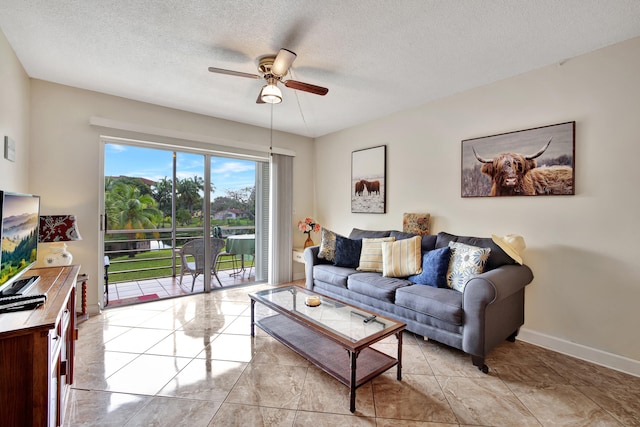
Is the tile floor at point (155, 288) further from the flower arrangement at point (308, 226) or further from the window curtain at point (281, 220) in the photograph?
the flower arrangement at point (308, 226)

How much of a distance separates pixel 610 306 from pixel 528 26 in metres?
2.20

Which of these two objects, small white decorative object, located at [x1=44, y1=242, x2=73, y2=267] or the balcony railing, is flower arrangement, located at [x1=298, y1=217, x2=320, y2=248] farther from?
small white decorative object, located at [x1=44, y1=242, x2=73, y2=267]

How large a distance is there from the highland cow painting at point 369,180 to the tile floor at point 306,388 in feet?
6.28

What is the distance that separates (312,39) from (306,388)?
2511 millimetres

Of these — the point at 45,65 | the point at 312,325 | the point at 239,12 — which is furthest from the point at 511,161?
the point at 45,65

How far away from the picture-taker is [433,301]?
235 centimetres

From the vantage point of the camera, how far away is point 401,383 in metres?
1.99

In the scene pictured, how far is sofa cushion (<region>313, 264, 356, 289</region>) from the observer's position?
126 inches

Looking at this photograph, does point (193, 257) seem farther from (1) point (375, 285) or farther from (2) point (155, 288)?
(1) point (375, 285)

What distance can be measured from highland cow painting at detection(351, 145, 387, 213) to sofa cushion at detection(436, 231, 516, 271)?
1083mm

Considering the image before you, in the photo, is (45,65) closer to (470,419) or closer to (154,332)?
(154,332)

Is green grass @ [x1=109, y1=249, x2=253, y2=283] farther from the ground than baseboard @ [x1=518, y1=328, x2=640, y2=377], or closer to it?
farther from the ground

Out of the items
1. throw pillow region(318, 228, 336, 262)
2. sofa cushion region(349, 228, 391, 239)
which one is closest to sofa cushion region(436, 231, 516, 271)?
sofa cushion region(349, 228, 391, 239)

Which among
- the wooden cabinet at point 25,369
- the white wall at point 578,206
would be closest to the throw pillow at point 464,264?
the white wall at point 578,206
